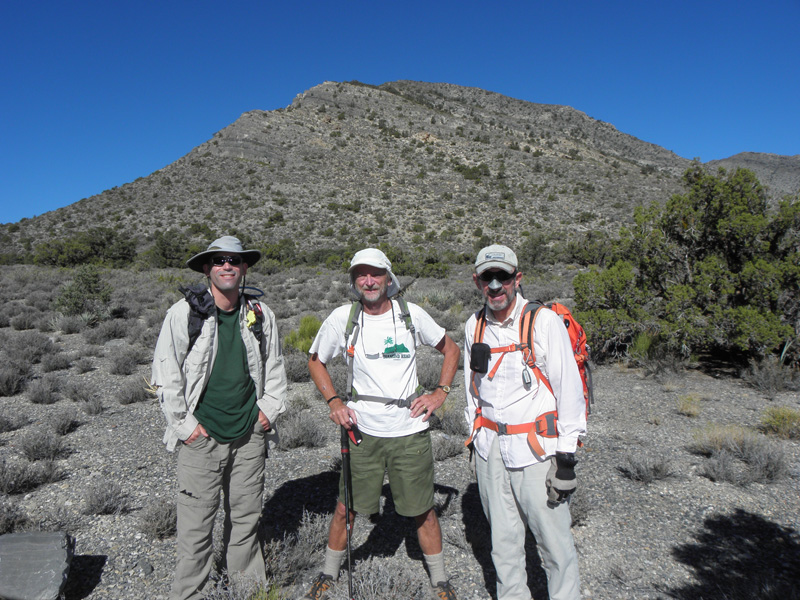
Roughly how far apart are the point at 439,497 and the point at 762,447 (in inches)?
125

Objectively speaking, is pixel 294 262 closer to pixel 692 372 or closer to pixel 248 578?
pixel 692 372

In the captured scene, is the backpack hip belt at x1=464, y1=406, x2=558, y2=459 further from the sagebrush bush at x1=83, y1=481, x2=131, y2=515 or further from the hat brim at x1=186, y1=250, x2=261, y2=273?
the sagebrush bush at x1=83, y1=481, x2=131, y2=515

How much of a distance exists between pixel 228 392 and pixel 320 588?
132 centimetres

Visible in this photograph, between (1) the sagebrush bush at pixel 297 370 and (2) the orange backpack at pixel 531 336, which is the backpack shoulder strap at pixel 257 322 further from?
(1) the sagebrush bush at pixel 297 370

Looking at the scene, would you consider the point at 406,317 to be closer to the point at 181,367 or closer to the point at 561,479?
the point at 561,479

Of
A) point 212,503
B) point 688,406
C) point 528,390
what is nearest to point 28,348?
point 212,503

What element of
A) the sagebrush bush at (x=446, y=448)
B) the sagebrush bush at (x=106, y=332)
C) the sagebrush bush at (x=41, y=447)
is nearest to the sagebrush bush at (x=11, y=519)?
the sagebrush bush at (x=41, y=447)

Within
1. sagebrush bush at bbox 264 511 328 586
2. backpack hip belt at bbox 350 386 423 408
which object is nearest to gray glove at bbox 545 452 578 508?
backpack hip belt at bbox 350 386 423 408

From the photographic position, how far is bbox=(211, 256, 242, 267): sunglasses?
255 centimetres

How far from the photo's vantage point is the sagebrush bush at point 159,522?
3.50 metres

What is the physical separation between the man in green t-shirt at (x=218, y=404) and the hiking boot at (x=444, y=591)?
1052 millimetres

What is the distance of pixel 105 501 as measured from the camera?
12.6ft

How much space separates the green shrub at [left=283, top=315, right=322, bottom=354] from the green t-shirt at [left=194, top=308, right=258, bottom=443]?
20.0 ft

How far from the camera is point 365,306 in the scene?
2.75 m
